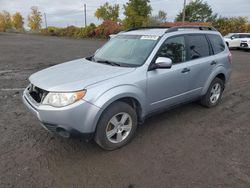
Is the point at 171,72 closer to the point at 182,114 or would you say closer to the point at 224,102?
the point at 182,114

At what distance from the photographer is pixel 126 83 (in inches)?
127

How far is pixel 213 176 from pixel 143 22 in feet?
104

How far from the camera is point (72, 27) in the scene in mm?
45031

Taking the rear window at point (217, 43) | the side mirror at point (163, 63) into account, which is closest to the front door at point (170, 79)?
the side mirror at point (163, 63)

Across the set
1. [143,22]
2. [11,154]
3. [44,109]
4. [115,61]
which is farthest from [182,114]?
[143,22]

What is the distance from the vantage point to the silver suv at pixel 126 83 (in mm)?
2896

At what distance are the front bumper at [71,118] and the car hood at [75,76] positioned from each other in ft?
0.79

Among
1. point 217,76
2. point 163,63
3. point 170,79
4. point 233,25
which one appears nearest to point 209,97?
point 217,76

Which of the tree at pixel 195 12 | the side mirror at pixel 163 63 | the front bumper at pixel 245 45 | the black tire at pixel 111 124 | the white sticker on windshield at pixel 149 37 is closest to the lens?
the black tire at pixel 111 124

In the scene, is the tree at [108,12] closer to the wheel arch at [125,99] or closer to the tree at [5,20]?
the tree at [5,20]

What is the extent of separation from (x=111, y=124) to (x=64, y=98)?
802 mm

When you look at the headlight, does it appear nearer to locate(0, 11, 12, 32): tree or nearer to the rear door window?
→ the rear door window

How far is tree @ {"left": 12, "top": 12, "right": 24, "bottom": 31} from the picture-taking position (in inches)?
3349

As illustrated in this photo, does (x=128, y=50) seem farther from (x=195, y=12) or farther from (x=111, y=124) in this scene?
(x=195, y=12)
